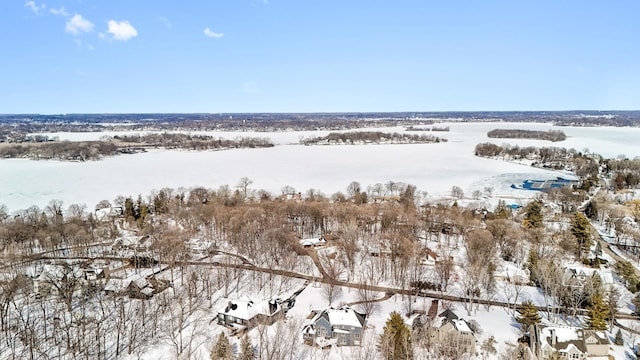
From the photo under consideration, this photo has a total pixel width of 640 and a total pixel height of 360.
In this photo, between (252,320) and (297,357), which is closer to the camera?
(297,357)

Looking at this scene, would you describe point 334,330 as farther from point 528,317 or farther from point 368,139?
point 368,139

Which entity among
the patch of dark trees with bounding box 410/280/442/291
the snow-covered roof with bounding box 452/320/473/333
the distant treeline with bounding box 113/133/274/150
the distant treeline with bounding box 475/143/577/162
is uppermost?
the distant treeline with bounding box 113/133/274/150

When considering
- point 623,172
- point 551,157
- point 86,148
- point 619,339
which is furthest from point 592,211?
point 86,148

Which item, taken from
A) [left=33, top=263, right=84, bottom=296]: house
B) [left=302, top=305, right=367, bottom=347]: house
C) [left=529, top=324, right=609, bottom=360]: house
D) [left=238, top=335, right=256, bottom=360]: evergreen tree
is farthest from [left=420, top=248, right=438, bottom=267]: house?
[left=33, top=263, right=84, bottom=296]: house

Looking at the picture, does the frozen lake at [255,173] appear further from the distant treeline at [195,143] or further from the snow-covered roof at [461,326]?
the snow-covered roof at [461,326]

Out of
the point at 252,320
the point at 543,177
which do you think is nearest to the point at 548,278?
the point at 252,320

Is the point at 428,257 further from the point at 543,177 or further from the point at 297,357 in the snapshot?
the point at 543,177

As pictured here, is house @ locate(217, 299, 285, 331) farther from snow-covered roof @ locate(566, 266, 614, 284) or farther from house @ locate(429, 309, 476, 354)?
snow-covered roof @ locate(566, 266, 614, 284)
